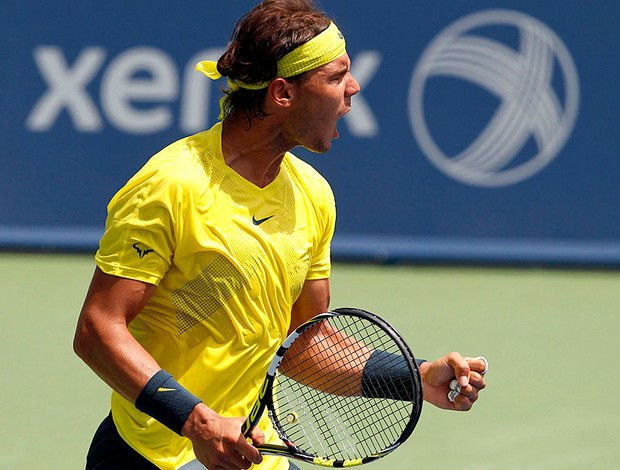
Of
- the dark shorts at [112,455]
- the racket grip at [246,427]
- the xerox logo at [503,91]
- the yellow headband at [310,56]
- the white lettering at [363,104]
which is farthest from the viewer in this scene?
the white lettering at [363,104]

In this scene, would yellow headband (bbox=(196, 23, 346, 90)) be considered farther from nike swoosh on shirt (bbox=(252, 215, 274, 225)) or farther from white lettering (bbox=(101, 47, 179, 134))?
white lettering (bbox=(101, 47, 179, 134))

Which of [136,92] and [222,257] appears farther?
[136,92]

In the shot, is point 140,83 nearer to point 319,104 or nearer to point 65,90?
point 65,90

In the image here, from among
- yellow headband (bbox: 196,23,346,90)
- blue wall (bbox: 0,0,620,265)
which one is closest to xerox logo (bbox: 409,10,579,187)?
blue wall (bbox: 0,0,620,265)

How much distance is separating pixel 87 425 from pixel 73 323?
1.51 metres

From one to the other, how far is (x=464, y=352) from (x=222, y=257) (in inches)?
138

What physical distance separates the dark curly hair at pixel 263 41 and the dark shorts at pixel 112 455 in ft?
2.90

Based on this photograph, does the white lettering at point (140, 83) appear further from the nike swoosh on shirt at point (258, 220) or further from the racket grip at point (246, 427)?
the racket grip at point (246, 427)

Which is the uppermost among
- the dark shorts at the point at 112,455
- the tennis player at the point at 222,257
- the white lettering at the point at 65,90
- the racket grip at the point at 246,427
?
the tennis player at the point at 222,257

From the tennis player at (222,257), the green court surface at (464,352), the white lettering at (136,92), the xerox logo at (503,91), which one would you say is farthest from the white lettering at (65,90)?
the tennis player at (222,257)

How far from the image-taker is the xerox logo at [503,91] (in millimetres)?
7793

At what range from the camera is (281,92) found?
3047 millimetres

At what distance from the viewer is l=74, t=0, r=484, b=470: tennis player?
113 inches

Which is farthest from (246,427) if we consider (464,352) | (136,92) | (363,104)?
(136,92)
